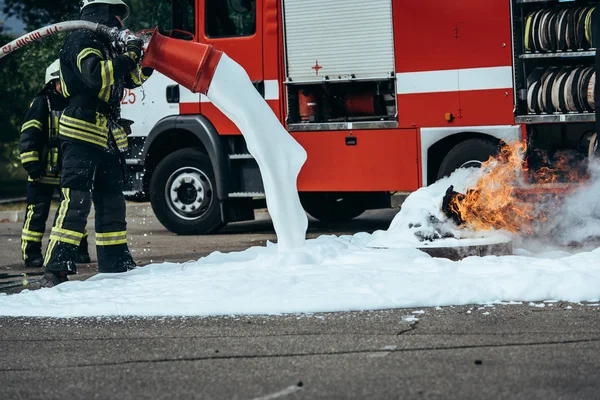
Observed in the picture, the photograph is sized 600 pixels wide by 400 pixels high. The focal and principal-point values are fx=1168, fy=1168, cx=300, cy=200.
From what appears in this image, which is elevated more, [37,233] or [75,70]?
[75,70]

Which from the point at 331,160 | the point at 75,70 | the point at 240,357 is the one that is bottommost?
the point at 240,357

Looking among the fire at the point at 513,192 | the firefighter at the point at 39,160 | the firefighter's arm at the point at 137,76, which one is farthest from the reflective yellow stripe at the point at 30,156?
the fire at the point at 513,192

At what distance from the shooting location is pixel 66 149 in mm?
8594

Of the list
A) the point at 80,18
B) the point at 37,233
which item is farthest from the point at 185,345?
the point at 37,233

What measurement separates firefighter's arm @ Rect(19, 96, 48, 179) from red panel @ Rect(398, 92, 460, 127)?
338 cm

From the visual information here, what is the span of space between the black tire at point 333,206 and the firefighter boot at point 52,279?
546 centimetres

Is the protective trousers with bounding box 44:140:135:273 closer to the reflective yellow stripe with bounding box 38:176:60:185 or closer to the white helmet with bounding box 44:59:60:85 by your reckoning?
the reflective yellow stripe with bounding box 38:176:60:185

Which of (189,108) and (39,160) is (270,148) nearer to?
(39,160)

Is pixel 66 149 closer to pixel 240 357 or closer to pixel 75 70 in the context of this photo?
pixel 75 70

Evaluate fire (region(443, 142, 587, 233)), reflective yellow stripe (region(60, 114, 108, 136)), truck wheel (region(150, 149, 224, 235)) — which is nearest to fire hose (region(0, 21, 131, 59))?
reflective yellow stripe (region(60, 114, 108, 136))

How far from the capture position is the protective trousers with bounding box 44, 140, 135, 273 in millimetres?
8438

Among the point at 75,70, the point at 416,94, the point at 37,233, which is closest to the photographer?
the point at 75,70

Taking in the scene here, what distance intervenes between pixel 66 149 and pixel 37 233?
1.98m

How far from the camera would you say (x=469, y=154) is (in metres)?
11.0
